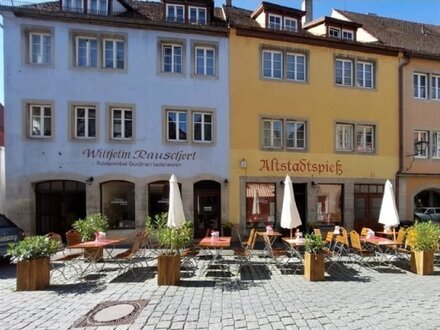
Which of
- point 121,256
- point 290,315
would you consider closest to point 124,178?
point 121,256

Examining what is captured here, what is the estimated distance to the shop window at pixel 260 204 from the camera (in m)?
15.5

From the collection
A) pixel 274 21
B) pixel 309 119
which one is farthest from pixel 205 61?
pixel 309 119

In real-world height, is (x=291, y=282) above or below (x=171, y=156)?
below

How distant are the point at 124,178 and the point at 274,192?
6395 mm

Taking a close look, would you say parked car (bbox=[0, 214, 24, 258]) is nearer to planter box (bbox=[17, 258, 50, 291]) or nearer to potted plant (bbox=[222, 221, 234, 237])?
planter box (bbox=[17, 258, 50, 291])

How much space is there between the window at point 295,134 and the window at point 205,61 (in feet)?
13.5

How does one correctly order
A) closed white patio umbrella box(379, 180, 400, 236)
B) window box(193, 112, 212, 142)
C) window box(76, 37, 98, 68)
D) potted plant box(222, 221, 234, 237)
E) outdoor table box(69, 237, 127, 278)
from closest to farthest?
outdoor table box(69, 237, 127, 278), closed white patio umbrella box(379, 180, 400, 236), window box(76, 37, 98, 68), potted plant box(222, 221, 234, 237), window box(193, 112, 212, 142)

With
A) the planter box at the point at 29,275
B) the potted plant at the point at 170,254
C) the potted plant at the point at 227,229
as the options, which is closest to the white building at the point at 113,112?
the potted plant at the point at 227,229

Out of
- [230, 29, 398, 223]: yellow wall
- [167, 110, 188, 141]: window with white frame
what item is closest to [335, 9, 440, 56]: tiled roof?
[230, 29, 398, 223]: yellow wall

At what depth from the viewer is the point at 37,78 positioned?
13820 millimetres

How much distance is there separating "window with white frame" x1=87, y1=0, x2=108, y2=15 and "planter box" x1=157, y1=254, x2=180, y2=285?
11090mm

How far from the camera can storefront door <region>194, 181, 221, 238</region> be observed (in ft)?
49.6

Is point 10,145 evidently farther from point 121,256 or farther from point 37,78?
point 121,256

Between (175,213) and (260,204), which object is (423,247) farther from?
(260,204)
